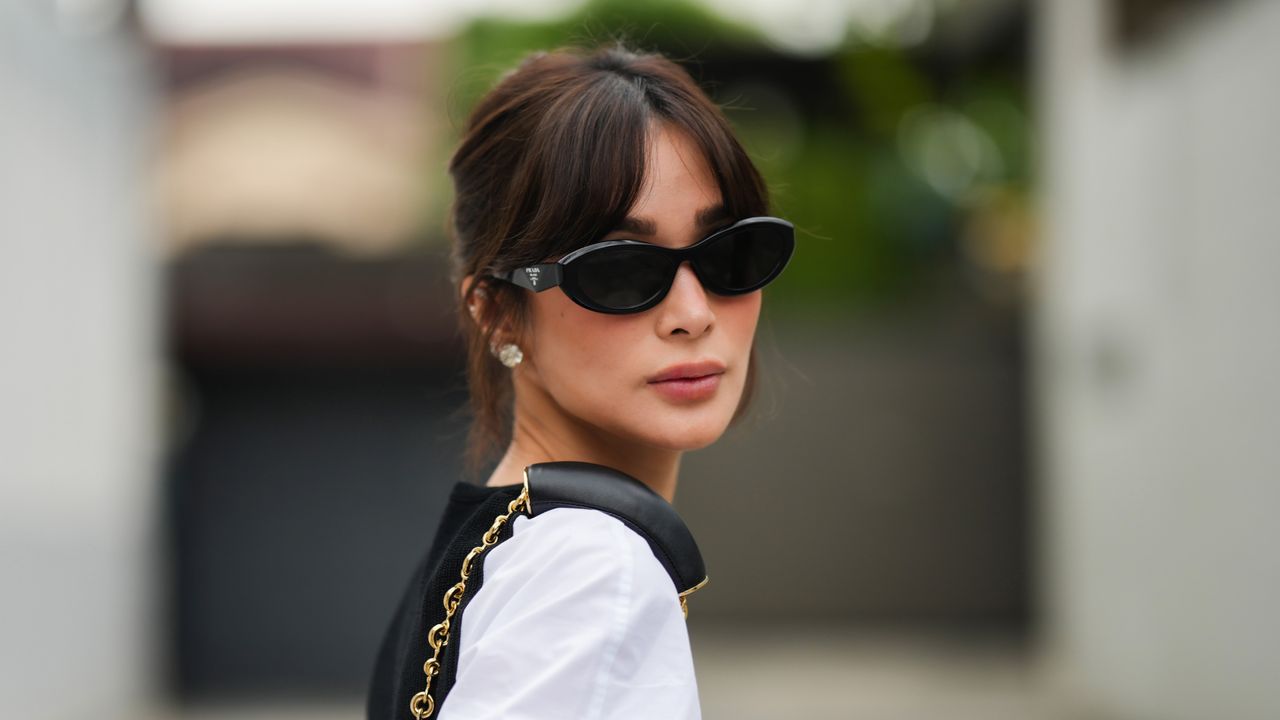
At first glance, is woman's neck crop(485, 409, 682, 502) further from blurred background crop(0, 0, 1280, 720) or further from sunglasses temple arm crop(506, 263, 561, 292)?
blurred background crop(0, 0, 1280, 720)

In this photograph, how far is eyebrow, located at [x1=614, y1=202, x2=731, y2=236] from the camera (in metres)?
1.30

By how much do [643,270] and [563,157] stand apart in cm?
14

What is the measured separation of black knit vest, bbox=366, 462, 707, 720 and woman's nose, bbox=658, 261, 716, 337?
17 cm

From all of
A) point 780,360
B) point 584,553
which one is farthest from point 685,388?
point 780,360

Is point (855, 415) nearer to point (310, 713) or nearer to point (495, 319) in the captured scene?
point (310, 713)

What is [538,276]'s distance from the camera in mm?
1313

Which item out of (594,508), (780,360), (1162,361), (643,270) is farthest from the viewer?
(780,360)

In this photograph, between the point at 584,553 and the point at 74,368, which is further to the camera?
the point at 74,368

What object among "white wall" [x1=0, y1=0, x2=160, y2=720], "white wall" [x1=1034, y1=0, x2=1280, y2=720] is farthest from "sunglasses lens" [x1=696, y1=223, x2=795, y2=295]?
"white wall" [x1=0, y1=0, x2=160, y2=720]

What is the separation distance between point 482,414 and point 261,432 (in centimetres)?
600

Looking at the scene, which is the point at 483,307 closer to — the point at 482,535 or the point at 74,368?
the point at 482,535

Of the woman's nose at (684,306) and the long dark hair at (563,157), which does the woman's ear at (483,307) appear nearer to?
the long dark hair at (563,157)

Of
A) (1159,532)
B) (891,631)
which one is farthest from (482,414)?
(891,631)

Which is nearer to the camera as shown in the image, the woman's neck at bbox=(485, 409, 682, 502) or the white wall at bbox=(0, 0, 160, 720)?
the woman's neck at bbox=(485, 409, 682, 502)
